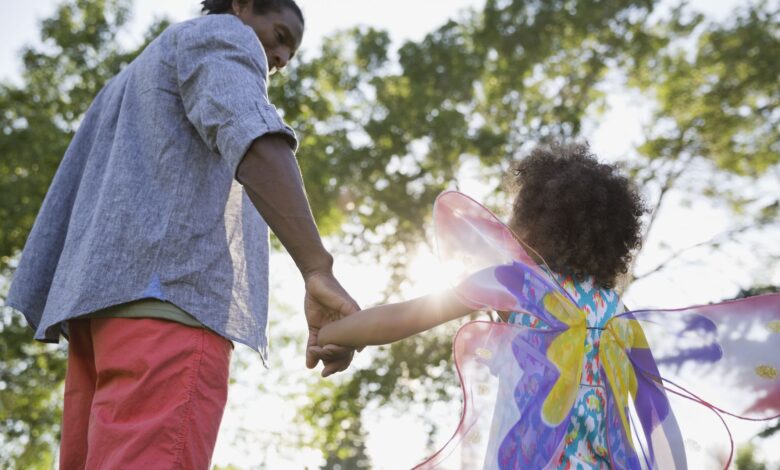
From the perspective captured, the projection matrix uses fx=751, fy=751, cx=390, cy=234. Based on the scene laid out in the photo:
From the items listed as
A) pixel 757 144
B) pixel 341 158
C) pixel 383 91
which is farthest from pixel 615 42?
pixel 341 158

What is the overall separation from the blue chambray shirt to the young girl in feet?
1.07

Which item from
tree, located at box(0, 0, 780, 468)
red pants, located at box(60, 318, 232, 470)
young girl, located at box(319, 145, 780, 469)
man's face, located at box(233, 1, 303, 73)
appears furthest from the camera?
tree, located at box(0, 0, 780, 468)

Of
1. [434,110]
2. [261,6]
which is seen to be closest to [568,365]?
[261,6]

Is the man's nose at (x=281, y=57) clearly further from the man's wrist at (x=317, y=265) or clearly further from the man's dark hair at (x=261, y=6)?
the man's wrist at (x=317, y=265)

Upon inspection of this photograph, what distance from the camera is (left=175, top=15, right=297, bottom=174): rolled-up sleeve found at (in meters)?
1.61

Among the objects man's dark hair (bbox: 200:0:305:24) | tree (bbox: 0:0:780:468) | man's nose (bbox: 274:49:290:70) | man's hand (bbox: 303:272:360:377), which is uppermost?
tree (bbox: 0:0:780:468)

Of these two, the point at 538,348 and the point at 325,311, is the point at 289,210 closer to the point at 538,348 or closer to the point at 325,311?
the point at 325,311

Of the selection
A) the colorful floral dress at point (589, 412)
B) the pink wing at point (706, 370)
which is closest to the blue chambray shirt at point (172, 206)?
the colorful floral dress at point (589, 412)

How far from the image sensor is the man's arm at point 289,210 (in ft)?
5.28

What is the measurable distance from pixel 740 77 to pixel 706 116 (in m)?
0.80

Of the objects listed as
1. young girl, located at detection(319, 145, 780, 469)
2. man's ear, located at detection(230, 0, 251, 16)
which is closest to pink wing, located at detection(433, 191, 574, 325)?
young girl, located at detection(319, 145, 780, 469)

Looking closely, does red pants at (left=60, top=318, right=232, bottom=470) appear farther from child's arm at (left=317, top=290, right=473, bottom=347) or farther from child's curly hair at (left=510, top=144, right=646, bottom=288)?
child's curly hair at (left=510, top=144, right=646, bottom=288)

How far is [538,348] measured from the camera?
6.19 ft

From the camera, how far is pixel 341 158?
→ 12.0 metres
